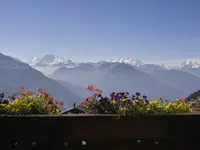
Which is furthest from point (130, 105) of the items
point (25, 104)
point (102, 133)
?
point (25, 104)

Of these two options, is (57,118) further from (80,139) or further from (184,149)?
(184,149)

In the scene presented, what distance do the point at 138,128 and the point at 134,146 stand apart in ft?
0.62

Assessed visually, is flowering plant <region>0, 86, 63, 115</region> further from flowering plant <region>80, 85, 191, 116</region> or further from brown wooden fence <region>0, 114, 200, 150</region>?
flowering plant <region>80, 85, 191, 116</region>

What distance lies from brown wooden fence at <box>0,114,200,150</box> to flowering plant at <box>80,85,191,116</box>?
0.12 m

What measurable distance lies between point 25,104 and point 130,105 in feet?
3.82

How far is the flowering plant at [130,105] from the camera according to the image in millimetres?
3517

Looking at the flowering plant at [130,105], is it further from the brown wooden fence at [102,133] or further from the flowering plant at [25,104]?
the flowering plant at [25,104]

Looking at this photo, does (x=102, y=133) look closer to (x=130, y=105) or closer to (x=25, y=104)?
(x=130, y=105)

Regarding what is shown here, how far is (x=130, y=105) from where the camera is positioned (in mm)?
3553

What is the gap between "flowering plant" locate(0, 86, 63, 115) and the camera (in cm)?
362

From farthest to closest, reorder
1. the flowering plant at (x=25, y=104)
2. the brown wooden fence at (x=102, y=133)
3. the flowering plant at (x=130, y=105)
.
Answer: the flowering plant at (x=25, y=104)
the flowering plant at (x=130, y=105)
the brown wooden fence at (x=102, y=133)

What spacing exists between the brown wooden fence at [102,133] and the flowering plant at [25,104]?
16cm

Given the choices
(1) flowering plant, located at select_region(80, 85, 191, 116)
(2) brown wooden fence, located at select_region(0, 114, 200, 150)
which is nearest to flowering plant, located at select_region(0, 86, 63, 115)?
(2) brown wooden fence, located at select_region(0, 114, 200, 150)

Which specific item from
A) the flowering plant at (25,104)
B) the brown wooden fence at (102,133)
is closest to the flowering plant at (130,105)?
the brown wooden fence at (102,133)
